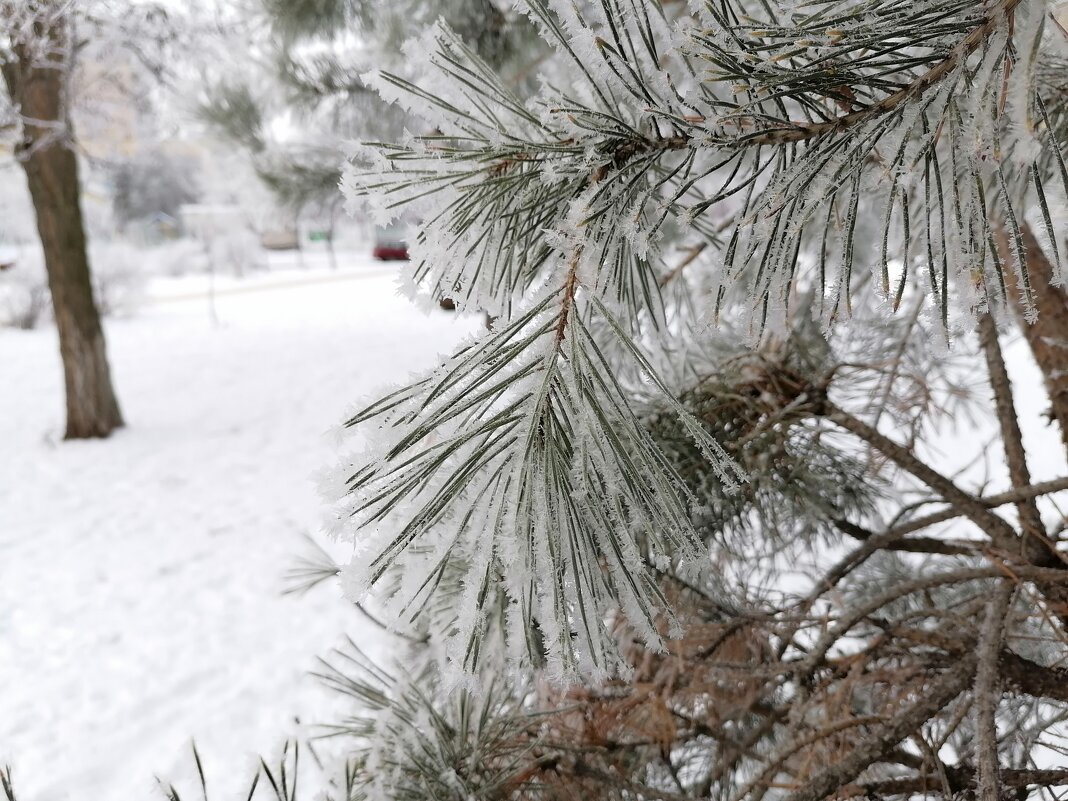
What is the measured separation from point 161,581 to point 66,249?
→ 2.39 m

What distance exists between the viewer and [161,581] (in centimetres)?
280

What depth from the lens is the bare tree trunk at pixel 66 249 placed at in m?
3.76

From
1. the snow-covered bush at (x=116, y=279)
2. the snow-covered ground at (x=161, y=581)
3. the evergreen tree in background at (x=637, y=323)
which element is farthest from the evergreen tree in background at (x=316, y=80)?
the snow-covered bush at (x=116, y=279)

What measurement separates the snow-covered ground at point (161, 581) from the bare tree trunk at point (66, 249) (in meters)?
0.26

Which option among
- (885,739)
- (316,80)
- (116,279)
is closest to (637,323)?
(885,739)

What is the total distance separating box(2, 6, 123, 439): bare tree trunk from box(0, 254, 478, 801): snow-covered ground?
0.84 feet

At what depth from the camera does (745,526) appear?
0.83 m

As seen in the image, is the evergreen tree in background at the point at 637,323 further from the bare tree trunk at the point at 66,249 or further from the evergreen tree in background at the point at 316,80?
the bare tree trunk at the point at 66,249

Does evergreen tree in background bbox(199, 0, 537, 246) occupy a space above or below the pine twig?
above

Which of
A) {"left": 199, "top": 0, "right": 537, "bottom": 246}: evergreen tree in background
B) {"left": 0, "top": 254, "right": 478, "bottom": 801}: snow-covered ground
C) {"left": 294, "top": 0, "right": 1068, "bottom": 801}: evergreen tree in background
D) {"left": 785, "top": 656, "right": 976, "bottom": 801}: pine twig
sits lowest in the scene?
{"left": 0, "top": 254, "right": 478, "bottom": 801}: snow-covered ground

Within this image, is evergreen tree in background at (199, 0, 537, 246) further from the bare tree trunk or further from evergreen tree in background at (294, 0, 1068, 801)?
evergreen tree in background at (294, 0, 1068, 801)

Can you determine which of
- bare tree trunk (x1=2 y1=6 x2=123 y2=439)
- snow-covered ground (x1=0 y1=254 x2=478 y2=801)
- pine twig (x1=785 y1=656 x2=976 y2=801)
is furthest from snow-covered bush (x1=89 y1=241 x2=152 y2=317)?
pine twig (x1=785 y1=656 x2=976 y2=801)

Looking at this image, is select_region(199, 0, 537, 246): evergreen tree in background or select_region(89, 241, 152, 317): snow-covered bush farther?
select_region(89, 241, 152, 317): snow-covered bush

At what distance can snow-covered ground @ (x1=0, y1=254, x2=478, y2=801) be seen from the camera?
6.38 feet
